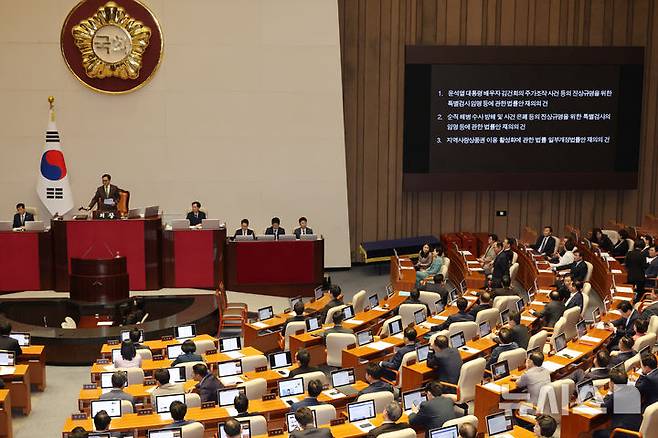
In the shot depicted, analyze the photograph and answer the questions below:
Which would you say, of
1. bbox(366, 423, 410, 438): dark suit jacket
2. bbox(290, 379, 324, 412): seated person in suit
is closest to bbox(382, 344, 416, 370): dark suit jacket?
bbox(290, 379, 324, 412): seated person in suit

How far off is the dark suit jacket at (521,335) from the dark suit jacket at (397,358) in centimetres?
132

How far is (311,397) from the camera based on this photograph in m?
8.52

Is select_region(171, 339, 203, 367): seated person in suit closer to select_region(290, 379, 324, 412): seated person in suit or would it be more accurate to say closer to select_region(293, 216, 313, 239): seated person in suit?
select_region(290, 379, 324, 412): seated person in suit

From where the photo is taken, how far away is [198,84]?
17.6m

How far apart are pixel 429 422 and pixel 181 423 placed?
2.32 metres

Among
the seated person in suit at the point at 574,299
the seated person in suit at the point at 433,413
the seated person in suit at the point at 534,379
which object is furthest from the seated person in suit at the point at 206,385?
the seated person in suit at the point at 574,299

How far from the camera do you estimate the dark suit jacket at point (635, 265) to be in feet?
48.2

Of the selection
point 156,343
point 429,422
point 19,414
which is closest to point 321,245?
point 156,343

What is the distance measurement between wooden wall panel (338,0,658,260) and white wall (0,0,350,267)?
1470 mm

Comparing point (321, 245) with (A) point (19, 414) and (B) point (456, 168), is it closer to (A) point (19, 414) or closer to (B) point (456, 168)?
(B) point (456, 168)

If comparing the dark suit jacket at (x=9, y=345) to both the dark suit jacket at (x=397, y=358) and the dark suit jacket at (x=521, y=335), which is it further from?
the dark suit jacket at (x=521, y=335)

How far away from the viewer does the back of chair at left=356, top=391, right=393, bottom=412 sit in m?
8.49

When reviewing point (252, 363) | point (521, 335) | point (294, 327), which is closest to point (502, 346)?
point (521, 335)

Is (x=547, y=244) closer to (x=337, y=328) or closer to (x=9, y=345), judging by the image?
(x=337, y=328)
